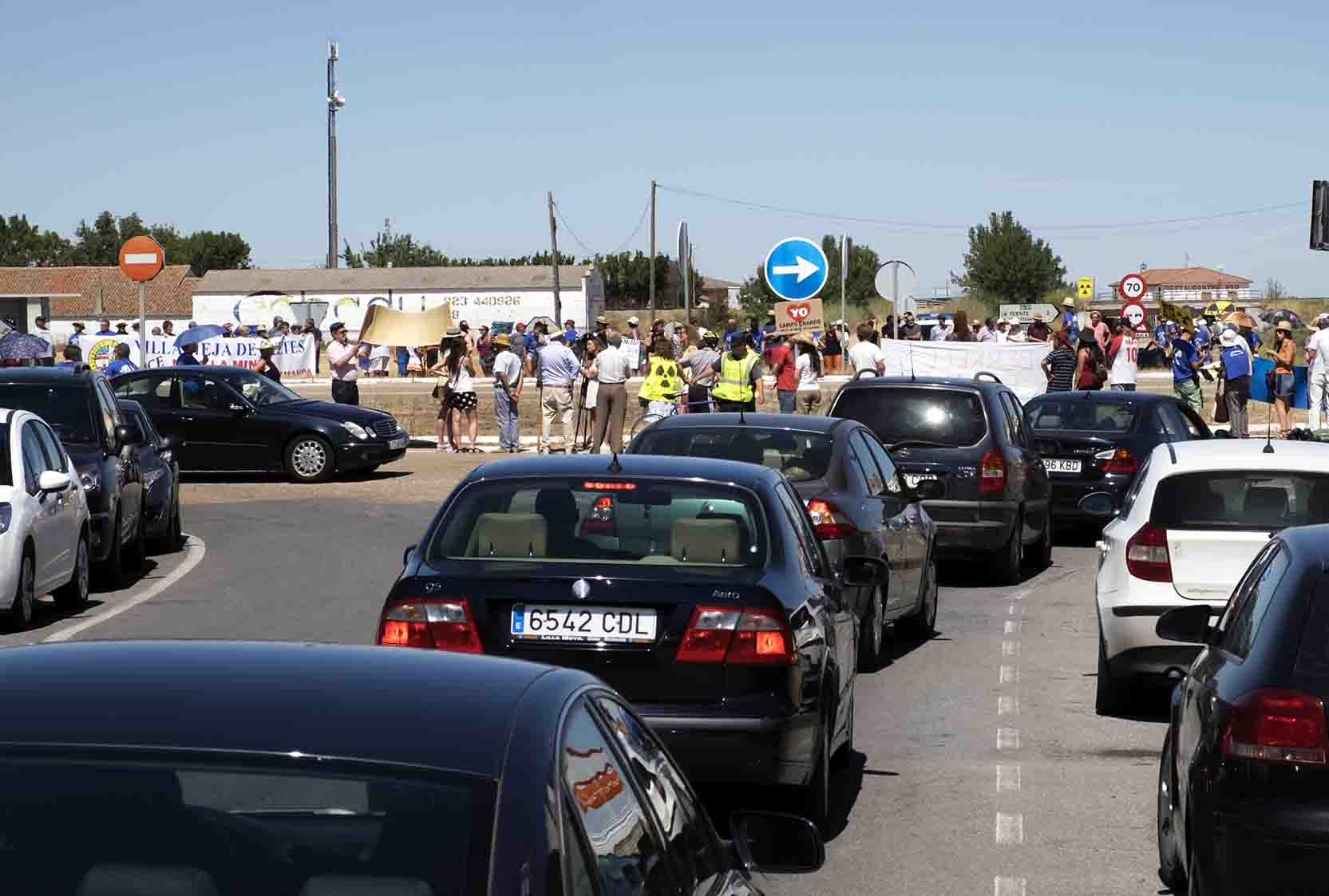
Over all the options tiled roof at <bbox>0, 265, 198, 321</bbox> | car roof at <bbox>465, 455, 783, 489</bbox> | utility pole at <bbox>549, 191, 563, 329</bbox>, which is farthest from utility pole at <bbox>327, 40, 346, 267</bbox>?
car roof at <bbox>465, 455, 783, 489</bbox>

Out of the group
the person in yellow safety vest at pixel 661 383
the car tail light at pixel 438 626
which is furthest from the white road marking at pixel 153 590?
the person in yellow safety vest at pixel 661 383

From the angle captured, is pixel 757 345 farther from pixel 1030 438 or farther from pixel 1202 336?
pixel 1030 438

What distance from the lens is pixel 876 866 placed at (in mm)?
7762

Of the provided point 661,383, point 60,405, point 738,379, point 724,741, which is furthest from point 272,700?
point 661,383

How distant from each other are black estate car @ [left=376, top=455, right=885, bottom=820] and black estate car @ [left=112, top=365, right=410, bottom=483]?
19.2 metres

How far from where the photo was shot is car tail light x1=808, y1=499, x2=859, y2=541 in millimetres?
12188

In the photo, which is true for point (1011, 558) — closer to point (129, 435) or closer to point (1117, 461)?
point (1117, 461)

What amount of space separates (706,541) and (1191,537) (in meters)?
3.51

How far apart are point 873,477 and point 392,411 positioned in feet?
88.1

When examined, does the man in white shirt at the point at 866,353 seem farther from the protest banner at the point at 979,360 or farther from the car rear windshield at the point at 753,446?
the car rear windshield at the point at 753,446

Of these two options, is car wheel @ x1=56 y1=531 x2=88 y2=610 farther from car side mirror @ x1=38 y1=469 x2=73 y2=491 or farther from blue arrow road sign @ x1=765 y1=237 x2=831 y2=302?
blue arrow road sign @ x1=765 y1=237 x2=831 y2=302

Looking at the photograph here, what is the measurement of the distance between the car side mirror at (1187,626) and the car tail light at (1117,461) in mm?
12429

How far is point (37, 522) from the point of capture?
1447 centimetres

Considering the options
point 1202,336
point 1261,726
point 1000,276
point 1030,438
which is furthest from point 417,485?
point 1000,276
